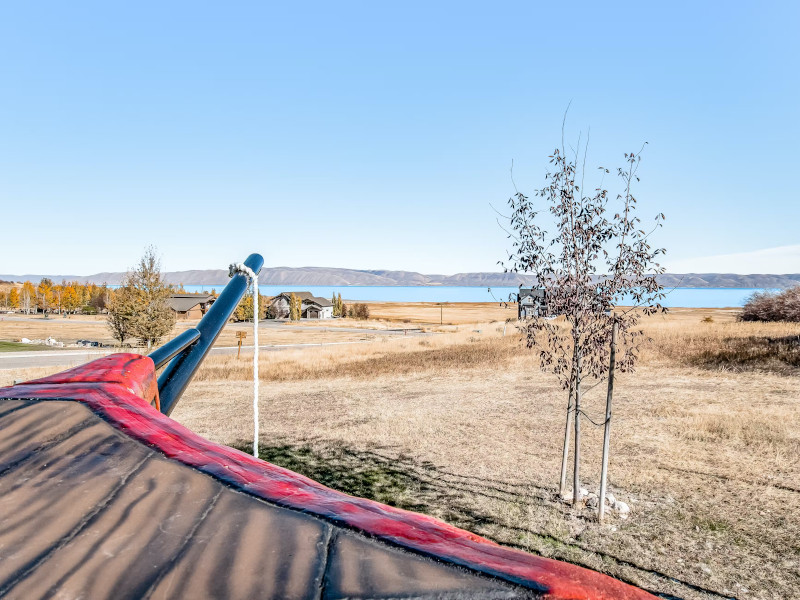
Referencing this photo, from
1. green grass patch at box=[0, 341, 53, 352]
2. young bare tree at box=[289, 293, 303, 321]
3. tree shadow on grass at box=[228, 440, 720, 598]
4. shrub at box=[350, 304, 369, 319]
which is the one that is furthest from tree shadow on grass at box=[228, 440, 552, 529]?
shrub at box=[350, 304, 369, 319]

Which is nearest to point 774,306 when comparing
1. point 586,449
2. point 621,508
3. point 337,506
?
point 586,449

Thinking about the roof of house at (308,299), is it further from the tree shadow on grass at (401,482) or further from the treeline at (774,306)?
the tree shadow on grass at (401,482)

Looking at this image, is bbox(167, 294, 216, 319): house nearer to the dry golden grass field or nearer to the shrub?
the shrub

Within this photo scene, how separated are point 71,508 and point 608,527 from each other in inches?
297

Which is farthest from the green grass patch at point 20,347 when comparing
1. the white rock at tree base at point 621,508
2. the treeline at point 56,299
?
the treeline at point 56,299

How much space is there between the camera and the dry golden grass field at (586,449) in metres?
6.30

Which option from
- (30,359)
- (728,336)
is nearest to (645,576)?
(728,336)

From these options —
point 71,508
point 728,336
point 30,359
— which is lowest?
point 30,359

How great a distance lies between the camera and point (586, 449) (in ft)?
35.8

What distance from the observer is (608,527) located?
6.92 meters

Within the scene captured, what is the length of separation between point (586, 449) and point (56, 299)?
10759 centimetres

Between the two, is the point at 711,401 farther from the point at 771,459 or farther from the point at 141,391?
the point at 141,391

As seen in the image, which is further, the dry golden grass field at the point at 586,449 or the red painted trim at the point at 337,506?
the dry golden grass field at the point at 586,449

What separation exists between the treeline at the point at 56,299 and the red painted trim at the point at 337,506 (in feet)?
327
